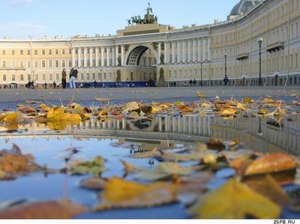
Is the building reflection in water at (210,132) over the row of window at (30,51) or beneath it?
beneath

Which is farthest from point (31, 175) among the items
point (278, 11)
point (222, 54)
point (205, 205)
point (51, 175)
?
point (222, 54)

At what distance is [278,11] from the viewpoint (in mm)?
56344

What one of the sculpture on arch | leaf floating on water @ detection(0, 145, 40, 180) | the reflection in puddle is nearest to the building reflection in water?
the reflection in puddle

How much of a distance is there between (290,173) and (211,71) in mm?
89015

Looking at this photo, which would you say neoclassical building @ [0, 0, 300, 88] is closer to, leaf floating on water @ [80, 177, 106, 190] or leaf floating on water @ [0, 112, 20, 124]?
leaf floating on water @ [0, 112, 20, 124]

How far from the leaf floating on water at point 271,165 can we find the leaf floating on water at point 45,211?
2.36 feet

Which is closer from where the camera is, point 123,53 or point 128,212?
point 128,212

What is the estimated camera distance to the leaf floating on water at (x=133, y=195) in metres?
1.54

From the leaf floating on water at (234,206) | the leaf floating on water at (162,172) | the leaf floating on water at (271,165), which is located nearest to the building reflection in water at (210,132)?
the leaf floating on water at (271,165)

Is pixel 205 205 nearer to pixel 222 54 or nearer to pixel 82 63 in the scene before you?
pixel 222 54

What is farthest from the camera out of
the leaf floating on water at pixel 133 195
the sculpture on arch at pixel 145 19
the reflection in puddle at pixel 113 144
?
the sculpture on arch at pixel 145 19

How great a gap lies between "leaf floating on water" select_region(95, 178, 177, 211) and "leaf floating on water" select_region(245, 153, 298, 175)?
39 centimetres

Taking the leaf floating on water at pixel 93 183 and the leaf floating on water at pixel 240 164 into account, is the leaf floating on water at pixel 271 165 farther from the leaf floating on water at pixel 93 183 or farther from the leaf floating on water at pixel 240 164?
the leaf floating on water at pixel 93 183
